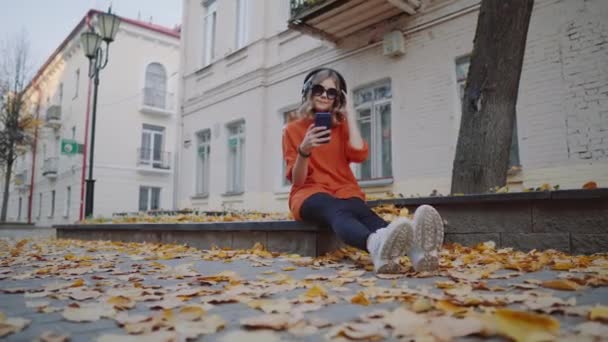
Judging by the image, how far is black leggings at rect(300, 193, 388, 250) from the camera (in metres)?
2.85

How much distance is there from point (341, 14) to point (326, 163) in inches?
229

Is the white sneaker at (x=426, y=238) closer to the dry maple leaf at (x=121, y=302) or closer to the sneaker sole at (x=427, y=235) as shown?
the sneaker sole at (x=427, y=235)

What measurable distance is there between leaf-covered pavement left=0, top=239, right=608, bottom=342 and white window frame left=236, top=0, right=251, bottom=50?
1027cm

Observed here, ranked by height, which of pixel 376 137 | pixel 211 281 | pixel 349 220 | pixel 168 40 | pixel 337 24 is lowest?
pixel 211 281

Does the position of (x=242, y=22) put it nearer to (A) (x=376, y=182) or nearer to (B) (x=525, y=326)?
(A) (x=376, y=182)

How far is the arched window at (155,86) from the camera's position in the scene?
82.1ft

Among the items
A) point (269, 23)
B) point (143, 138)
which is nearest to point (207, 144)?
point (269, 23)

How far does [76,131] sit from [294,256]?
2485 centimetres

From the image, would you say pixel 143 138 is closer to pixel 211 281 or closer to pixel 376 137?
pixel 376 137

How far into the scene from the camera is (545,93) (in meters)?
6.33

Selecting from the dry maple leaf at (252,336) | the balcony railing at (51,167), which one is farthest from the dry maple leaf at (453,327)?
the balcony railing at (51,167)

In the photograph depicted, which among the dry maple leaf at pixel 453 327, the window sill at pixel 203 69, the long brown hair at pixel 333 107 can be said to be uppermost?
the window sill at pixel 203 69

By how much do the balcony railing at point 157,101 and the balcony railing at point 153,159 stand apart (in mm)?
2319

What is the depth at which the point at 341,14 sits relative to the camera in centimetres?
840
